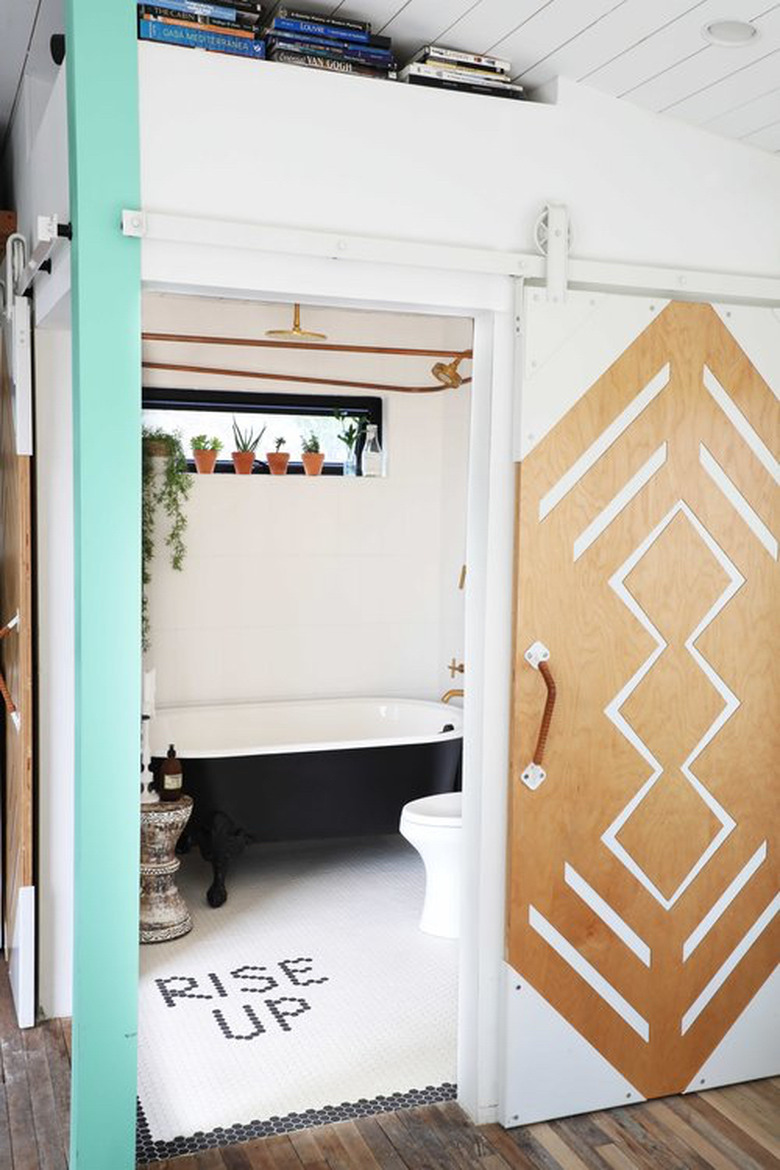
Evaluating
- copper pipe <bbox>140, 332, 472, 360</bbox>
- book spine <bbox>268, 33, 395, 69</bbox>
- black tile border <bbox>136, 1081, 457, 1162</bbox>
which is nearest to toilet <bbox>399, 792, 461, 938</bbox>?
black tile border <bbox>136, 1081, 457, 1162</bbox>

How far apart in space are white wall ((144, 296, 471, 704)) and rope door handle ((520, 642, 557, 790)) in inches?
106

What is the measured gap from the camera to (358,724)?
18.8ft

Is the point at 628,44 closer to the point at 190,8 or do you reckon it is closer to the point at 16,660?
the point at 190,8

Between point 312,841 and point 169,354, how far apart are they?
236 centimetres

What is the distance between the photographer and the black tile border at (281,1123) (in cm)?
293

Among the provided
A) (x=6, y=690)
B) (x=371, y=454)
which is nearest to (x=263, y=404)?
(x=371, y=454)

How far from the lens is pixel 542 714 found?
308cm

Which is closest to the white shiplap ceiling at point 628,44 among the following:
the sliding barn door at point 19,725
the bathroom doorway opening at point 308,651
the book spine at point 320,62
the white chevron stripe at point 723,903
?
the book spine at point 320,62

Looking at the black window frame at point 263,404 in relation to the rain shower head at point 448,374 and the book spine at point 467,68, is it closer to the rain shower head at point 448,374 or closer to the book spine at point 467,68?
the rain shower head at point 448,374

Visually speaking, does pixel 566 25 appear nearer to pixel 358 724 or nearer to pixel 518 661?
pixel 518 661

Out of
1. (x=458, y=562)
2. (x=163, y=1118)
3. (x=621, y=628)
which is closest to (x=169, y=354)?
(x=458, y=562)

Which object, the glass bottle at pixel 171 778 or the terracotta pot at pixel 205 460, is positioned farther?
the terracotta pot at pixel 205 460

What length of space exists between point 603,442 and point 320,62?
1.18m

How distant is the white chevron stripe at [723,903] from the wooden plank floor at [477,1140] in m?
0.42
